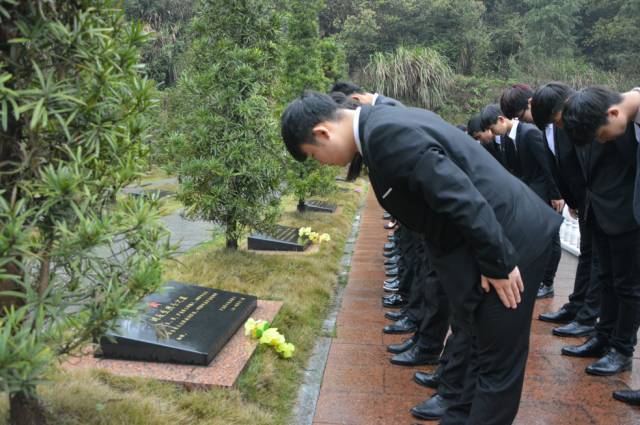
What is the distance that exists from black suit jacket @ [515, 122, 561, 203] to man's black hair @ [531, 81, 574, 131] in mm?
1305

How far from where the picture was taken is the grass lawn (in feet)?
8.48

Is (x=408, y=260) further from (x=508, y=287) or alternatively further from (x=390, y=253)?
(x=508, y=287)

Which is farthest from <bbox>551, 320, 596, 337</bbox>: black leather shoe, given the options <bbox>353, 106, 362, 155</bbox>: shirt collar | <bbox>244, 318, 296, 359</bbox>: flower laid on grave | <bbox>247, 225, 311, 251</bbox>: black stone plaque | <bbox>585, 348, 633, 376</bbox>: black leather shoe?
<bbox>247, 225, 311, 251</bbox>: black stone plaque

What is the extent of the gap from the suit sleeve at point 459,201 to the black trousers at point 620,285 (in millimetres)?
1726

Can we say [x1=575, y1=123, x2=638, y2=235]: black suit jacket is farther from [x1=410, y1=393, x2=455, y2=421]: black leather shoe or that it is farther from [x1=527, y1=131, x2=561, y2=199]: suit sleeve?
[x1=410, y1=393, x2=455, y2=421]: black leather shoe

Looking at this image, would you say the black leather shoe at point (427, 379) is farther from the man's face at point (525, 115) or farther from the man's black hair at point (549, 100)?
the man's face at point (525, 115)

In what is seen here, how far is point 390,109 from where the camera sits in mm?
2137

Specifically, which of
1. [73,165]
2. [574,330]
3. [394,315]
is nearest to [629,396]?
[574,330]

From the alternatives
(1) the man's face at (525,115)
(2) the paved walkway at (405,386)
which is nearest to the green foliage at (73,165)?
(2) the paved walkway at (405,386)

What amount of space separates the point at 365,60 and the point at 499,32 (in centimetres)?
764

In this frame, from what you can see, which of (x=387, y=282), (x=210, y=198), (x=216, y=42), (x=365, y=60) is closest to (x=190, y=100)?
(x=216, y=42)

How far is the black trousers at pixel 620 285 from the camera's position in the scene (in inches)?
129

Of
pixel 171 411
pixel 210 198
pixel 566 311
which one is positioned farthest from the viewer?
pixel 210 198

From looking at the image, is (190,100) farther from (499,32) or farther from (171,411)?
(499,32)
